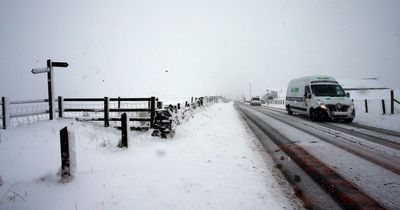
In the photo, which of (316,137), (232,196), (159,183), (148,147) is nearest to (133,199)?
(159,183)

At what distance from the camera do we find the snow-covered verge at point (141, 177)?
3.39 meters

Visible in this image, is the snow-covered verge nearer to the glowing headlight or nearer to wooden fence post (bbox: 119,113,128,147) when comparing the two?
wooden fence post (bbox: 119,113,128,147)

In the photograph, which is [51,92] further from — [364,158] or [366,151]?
[366,151]

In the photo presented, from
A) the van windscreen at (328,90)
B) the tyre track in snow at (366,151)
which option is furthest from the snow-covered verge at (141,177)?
the van windscreen at (328,90)

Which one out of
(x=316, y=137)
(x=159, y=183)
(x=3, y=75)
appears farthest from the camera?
A: (x=3, y=75)

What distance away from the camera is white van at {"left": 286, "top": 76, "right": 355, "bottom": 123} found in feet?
43.8

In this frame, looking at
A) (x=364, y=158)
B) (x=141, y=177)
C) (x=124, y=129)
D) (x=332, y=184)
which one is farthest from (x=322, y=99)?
(x=141, y=177)

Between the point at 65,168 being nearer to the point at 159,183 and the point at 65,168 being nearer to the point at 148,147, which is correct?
the point at 159,183

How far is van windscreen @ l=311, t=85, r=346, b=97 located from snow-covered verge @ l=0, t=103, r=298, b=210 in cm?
962

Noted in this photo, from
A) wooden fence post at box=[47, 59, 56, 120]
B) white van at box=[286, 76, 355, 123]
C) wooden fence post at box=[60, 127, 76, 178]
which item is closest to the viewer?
wooden fence post at box=[60, 127, 76, 178]

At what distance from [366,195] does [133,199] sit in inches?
146

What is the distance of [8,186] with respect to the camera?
3.82 meters

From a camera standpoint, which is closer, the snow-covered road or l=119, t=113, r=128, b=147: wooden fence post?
the snow-covered road

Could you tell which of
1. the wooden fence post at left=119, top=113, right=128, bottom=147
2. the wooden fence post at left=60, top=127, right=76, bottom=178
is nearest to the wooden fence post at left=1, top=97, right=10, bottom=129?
the wooden fence post at left=119, top=113, right=128, bottom=147
